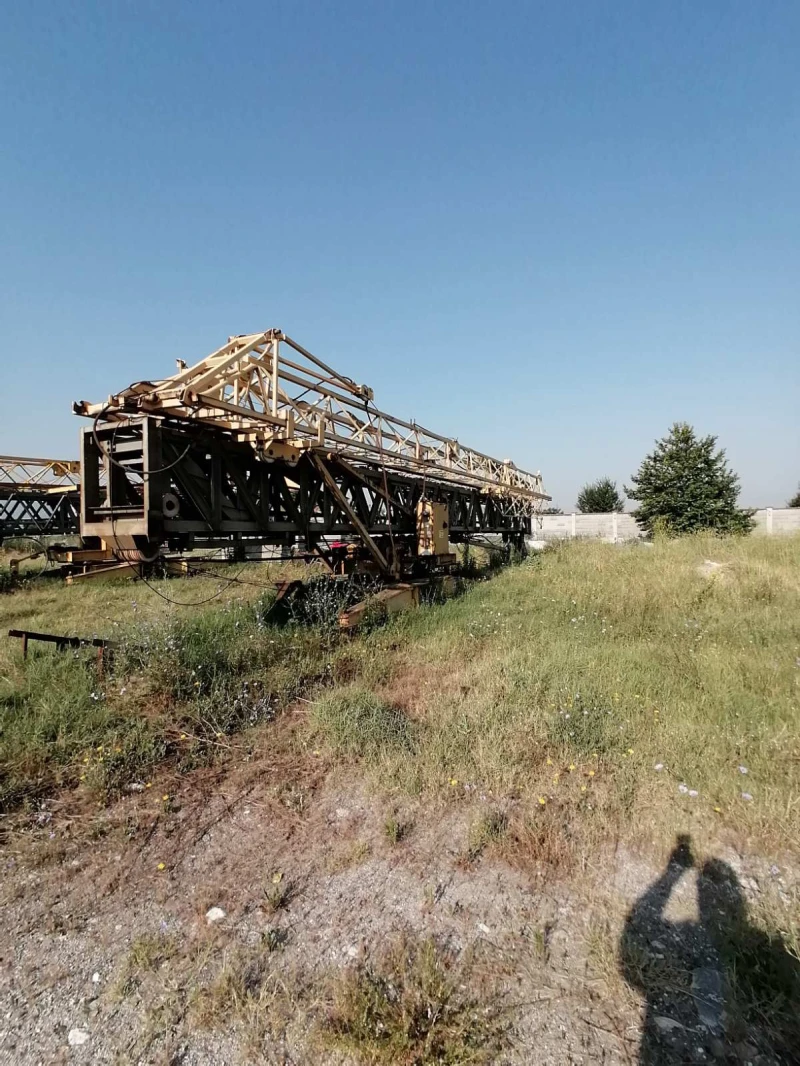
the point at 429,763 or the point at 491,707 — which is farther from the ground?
the point at 491,707

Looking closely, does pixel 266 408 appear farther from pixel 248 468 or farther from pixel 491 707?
pixel 491 707

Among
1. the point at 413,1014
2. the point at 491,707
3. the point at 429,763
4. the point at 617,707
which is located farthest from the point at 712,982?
the point at 491,707

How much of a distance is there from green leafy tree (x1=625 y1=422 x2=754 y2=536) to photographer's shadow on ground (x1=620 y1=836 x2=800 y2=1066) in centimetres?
2309

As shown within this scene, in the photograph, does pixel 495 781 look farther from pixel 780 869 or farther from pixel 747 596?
pixel 747 596

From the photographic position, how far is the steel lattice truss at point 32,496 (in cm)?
1711

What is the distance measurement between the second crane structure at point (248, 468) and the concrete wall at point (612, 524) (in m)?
17.0

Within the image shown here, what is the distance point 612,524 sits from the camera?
28484 millimetres

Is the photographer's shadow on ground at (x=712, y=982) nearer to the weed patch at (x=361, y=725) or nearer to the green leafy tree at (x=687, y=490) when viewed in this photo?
the weed patch at (x=361, y=725)

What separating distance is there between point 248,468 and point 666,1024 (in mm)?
6743

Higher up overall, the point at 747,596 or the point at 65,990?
the point at 747,596

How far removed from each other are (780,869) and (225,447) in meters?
6.56

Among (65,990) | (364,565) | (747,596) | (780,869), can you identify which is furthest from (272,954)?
(747,596)

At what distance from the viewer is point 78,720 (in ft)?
14.2

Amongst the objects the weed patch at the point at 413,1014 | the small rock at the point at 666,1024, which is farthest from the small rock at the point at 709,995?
the weed patch at the point at 413,1014
